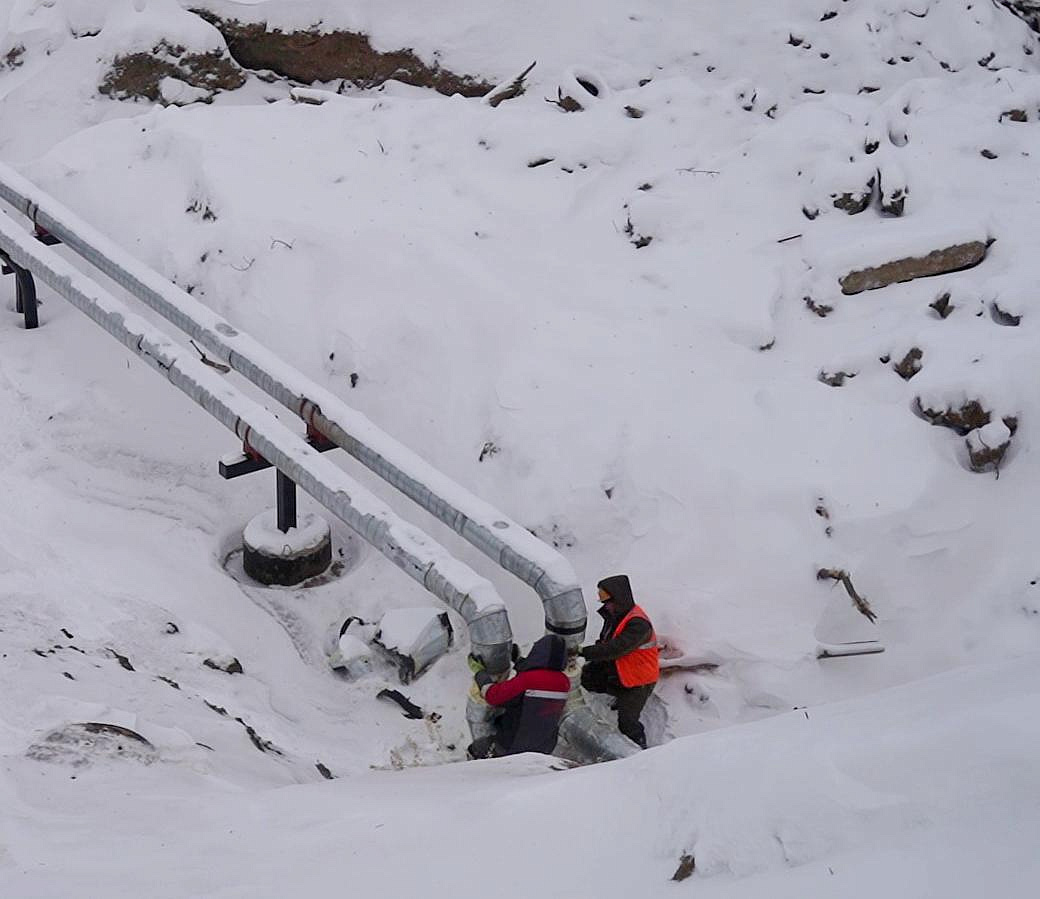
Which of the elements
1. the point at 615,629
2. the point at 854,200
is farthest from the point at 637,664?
the point at 854,200

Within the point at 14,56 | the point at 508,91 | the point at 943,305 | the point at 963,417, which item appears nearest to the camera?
the point at 963,417

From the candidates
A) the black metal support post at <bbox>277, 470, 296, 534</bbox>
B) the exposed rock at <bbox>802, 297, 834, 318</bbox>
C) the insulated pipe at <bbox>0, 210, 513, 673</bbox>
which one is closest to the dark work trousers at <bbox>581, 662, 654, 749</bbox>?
the insulated pipe at <bbox>0, 210, 513, 673</bbox>

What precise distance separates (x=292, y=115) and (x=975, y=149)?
265 inches

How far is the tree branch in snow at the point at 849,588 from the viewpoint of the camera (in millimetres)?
7348

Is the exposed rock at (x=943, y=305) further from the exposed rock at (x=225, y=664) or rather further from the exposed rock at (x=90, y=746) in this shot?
the exposed rock at (x=90, y=746)

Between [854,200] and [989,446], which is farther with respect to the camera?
[854,200]

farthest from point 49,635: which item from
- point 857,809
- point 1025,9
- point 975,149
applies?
point 1025,9

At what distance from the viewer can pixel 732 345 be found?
29.2ft

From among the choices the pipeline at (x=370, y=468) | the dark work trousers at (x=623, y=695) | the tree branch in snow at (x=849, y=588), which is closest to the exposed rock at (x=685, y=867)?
the pipeline at (x=370, y=468)

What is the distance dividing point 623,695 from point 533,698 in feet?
2.03

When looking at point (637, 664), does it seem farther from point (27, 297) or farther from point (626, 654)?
point (27, 297)

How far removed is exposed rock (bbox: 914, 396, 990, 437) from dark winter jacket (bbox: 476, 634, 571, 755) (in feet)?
10.5

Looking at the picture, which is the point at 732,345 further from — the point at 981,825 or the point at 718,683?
the point at 981,825

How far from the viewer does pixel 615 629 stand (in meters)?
6.95
